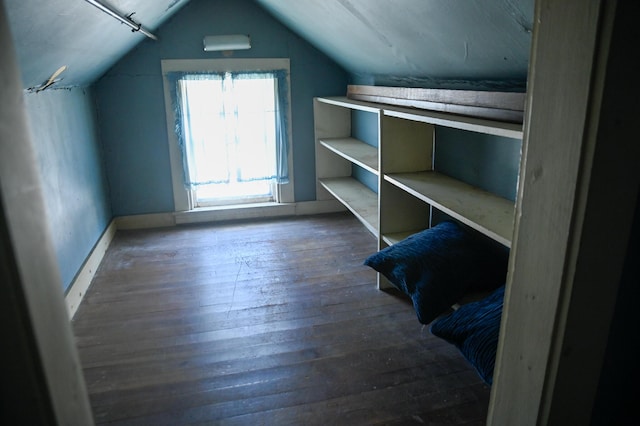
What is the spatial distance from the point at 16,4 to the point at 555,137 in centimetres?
186

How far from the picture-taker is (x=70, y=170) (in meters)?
3.41

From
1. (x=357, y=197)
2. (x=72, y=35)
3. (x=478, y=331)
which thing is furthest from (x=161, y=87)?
(x=478, y=331)

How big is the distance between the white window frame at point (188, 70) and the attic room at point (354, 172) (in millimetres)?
22

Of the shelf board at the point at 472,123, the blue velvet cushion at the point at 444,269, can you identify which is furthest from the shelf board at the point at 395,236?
the shelf board at the point at 472,123

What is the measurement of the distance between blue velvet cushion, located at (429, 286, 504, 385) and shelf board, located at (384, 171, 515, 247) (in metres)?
0.30

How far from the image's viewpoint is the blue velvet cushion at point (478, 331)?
1.74 metres

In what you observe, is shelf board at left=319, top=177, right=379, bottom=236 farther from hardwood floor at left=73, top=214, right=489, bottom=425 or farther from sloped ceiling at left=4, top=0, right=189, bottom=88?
sloped ceiling at left=4, top=0, right=189, bottom=88

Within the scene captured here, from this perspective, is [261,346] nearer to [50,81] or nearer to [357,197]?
[357,197]

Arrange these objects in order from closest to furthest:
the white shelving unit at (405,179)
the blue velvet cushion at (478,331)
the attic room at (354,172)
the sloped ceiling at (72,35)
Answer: the attic room at (354,172) → the blue velvet cushion at (478,331) → the sloped ceiling at (72,35) → the white shelving unit at (405,179)

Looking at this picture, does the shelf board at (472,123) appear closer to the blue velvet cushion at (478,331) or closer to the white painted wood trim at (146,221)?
the blue velvet cushion at (478,331)

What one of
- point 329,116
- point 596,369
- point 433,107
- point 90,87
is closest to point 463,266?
point 433,107

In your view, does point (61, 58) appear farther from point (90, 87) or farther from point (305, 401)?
point (305, 401)

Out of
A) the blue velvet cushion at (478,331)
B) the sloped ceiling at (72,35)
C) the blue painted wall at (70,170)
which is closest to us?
the blue velvet cushion at (478,331)

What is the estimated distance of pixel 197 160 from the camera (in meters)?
4.66
